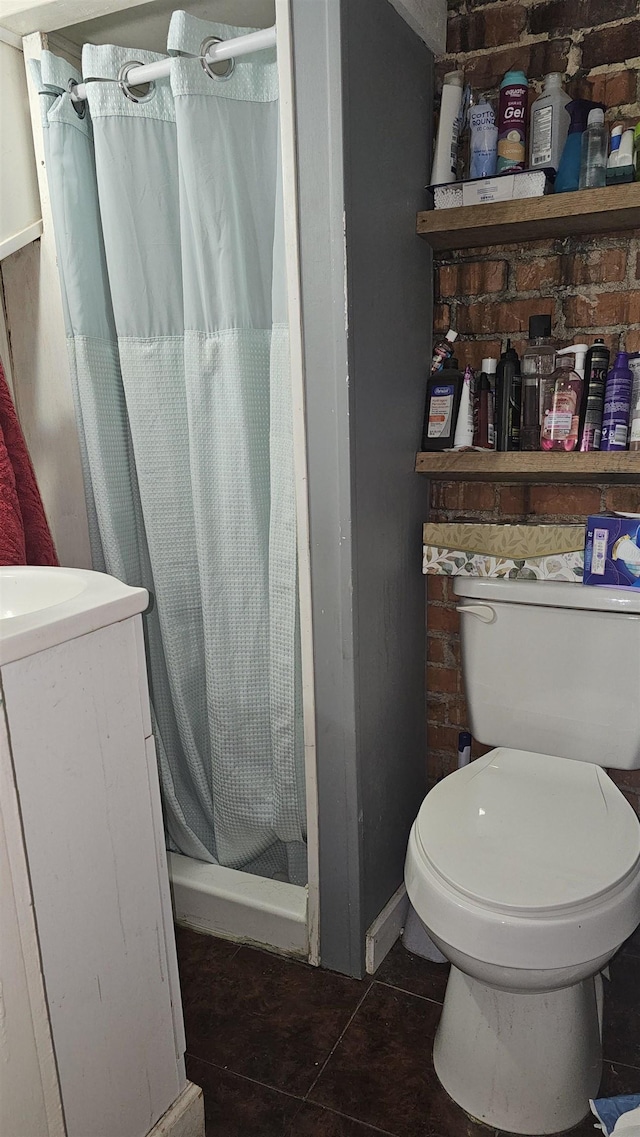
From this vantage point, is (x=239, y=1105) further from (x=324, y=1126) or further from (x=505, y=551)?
(x=505, y=551)

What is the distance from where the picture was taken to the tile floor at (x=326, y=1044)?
1.32 metres

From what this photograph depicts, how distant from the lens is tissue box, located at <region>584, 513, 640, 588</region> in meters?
1.47

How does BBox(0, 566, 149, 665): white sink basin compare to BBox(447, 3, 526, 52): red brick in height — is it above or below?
below

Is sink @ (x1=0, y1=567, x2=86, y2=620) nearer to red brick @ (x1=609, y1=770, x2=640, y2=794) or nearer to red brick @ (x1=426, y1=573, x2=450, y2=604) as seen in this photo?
red brick @ (x1=426, y1=573, x2=450, y2=604)

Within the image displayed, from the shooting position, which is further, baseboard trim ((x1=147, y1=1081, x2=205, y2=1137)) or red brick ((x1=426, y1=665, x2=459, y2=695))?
red brick ((x1=426, y1=665, x2=459, y2=695))

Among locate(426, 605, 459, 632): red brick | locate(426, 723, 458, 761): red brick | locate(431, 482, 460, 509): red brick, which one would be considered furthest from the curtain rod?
locate(426, 723, 458, 761): red brick

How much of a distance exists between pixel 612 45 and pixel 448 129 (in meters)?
0.33

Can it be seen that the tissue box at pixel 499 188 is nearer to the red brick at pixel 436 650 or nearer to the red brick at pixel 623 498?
the red brick at pixel 623 498

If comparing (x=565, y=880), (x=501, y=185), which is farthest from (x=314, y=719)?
(x=501, y=185)

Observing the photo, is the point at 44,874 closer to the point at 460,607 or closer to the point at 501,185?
the point at 460,607

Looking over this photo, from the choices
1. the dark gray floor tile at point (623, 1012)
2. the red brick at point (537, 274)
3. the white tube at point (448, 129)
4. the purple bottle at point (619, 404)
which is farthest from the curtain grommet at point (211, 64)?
the dark gray floor tile at point (623, 1012)

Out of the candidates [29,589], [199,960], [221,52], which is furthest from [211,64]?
[199,960]

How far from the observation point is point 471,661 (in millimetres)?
1642

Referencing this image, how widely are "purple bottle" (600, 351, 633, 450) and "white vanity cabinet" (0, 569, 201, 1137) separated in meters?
0.93
